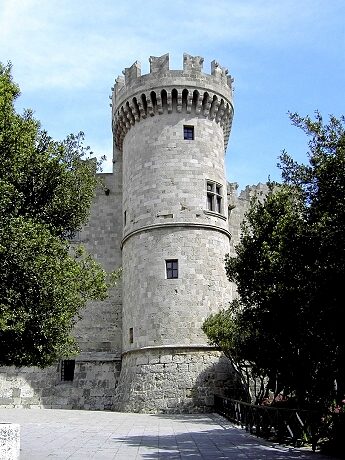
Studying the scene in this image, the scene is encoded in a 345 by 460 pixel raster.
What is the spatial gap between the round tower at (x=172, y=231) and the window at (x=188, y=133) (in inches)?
2.2

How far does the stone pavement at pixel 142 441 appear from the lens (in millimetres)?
11430

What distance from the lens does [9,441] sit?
965 cm

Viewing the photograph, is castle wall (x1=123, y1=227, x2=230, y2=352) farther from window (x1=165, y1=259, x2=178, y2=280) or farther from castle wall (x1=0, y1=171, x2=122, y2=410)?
castle wall (x1=0, y1=171, x2=122, y2=410)

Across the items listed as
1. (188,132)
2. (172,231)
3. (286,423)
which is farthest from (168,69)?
(286,423)

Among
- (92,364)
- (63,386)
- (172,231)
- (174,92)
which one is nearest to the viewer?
(172,231)

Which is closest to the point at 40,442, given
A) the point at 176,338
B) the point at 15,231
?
the point at 15,231

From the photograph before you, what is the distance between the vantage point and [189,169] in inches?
1055

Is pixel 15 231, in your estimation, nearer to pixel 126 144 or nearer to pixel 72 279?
pixel 72 279

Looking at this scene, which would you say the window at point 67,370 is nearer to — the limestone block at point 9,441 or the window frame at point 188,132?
the window frame at point 188,132

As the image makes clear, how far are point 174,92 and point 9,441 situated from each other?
2102 cm

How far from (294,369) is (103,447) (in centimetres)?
640

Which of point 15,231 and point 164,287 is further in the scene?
point 164,287

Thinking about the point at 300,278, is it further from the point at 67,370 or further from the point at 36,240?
the point at 67,370

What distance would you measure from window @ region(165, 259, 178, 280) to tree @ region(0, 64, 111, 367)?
1031 cm
